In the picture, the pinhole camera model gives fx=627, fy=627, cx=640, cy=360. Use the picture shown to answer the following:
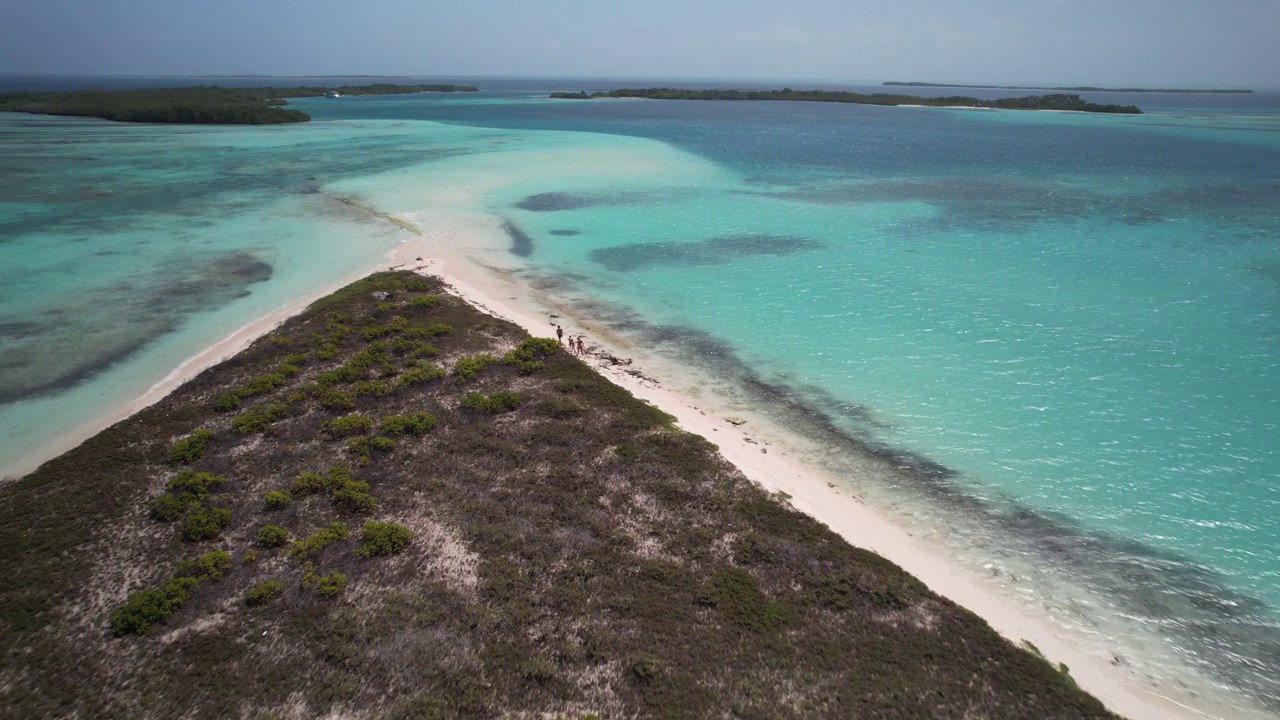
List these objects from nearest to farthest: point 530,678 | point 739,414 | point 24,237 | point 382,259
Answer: point 530,678
point 739,414
point 382,259
point 24,237

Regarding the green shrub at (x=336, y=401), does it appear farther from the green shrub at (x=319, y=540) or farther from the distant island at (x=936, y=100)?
the distant island at (x=936, y=100)

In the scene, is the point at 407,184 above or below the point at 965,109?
below

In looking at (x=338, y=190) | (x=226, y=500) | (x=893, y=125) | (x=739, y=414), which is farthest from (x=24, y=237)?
(x=893, y=125)

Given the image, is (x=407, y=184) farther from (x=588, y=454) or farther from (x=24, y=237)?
(x=588, y=454)

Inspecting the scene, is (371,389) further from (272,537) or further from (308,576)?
(308,576)

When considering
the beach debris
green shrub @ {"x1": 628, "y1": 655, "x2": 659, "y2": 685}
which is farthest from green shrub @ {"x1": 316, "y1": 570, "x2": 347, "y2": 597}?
the beach debris

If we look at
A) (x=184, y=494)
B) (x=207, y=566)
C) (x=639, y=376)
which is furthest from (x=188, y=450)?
(x=639, y=376)

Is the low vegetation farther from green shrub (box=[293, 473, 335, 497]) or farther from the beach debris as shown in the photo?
the beach debris

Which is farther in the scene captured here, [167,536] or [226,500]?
[226,500]
